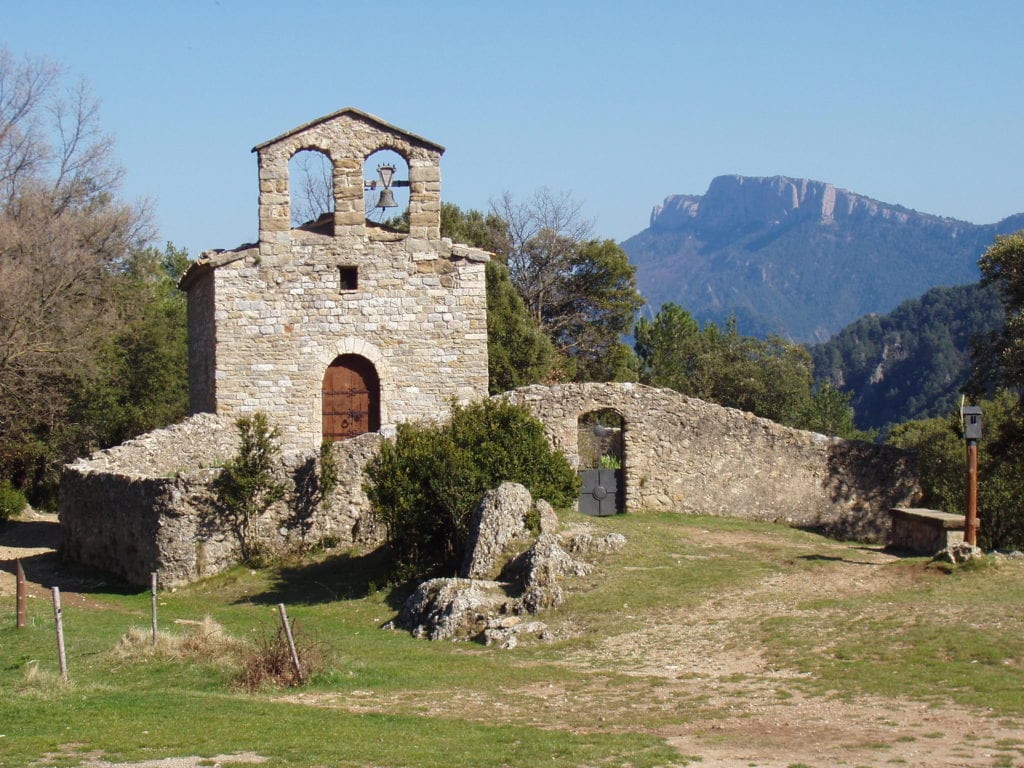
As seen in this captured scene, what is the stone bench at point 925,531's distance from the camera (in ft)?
61.4

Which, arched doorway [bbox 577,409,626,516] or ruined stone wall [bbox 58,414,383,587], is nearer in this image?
ruined stone wall [bbox 58,414,383,587]

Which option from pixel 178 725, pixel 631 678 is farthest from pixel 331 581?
pixel 178 725

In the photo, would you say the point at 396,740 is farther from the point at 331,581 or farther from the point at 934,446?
the point at 934,446

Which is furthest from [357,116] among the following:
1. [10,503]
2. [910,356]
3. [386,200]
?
[910,356]

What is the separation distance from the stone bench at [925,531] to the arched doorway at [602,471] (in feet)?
15.9

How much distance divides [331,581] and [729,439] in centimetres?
792

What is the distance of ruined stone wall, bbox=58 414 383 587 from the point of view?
1980 centimetres

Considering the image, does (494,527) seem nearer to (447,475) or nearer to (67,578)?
(447,475)

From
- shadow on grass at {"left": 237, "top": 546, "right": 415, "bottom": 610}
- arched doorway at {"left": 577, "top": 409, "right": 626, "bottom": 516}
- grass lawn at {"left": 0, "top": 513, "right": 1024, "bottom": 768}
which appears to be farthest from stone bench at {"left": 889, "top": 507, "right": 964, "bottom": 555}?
shadow on grass at {"left": 237, "top": 546, "right": 415, "bottom": 610}

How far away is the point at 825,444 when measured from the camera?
23.8 metres

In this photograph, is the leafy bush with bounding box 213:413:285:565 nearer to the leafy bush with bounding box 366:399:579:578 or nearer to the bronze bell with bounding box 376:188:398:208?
the leafy bush with bounding box 366:399:579:578

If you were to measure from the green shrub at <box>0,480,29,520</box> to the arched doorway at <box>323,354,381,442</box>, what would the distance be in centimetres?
944

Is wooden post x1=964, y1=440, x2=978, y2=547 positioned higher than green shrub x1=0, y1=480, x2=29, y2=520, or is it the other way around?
wooden post x1=964, y1=440, x2=978, y2=547

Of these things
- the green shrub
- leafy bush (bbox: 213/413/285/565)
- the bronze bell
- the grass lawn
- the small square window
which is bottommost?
the grass lawn
